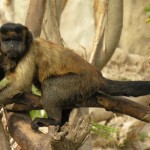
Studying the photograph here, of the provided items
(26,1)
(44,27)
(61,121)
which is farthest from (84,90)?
(26,1)

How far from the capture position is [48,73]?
4312 millimetres

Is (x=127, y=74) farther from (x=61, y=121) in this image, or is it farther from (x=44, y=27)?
(x=61, y=121)

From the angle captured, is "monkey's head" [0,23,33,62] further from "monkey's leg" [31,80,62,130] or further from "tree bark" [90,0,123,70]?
"tree bark" [90,0,123,70]

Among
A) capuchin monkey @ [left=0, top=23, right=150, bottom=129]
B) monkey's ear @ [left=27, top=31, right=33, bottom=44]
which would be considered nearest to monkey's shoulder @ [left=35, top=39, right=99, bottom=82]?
capuchin monkey @ [left=0, top=23, right=150, bottom=129]

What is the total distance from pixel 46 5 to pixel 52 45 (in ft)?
2.96

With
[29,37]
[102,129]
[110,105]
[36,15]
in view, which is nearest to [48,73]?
[29,37]

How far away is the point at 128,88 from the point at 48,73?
768 mm

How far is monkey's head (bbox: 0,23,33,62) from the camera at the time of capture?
13.6ft

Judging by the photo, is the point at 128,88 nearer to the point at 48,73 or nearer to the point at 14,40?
the point at 48,73

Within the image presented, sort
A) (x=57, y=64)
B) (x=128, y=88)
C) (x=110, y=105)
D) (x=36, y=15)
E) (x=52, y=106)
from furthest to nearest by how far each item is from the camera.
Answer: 1. (x=36, y=15)
2. (x=57, y=64)
3. (x=52, y=106)
4. (x=128, y=88)
5. (x=110, y=105)

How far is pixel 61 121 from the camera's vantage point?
13.9 feet

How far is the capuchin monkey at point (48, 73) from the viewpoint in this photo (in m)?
4.15

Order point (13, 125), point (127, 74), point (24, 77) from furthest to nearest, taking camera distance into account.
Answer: point (127, 74) < point (24, 77) < point (13, 125)

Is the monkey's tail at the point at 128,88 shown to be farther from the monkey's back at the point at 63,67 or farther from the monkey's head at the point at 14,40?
the monkey's head at the point at 14,40
